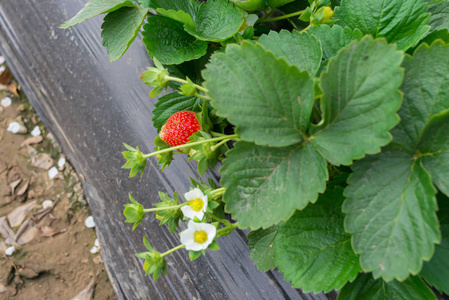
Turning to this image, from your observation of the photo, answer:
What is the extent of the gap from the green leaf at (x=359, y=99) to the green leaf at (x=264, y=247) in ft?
0.84

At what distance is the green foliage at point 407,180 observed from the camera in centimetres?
46

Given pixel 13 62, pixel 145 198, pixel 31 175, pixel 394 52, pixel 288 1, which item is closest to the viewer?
pixel 394 52

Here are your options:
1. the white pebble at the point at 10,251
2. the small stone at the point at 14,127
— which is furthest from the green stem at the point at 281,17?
the small stone at the point at 14,127

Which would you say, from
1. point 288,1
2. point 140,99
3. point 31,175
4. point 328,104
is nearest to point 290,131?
point 328,104

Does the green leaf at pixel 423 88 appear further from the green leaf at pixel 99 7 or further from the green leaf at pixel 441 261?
the green leaf at pixel 99 7

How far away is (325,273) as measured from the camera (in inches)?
22.2

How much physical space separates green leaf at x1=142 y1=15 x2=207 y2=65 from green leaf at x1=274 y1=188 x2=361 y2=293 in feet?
1.25

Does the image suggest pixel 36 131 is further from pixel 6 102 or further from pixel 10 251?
pixel 10 251

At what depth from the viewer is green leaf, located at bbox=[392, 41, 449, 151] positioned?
1.59ft

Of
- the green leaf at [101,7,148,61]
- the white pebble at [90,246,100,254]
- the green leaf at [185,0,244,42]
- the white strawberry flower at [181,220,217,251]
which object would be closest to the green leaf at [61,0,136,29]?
the green leaf at [101,7,148,61]

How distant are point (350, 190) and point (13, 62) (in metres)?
1.65

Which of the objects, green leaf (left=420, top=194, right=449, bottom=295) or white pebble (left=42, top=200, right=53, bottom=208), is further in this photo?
white pebble (left=42, top=200, right=53, bottom=208)

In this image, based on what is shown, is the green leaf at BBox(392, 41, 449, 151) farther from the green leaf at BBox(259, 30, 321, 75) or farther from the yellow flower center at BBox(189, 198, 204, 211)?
the yellow flower center at BBox(189, 198, 204, 211)

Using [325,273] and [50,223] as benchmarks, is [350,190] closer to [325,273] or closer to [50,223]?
[325,273]
